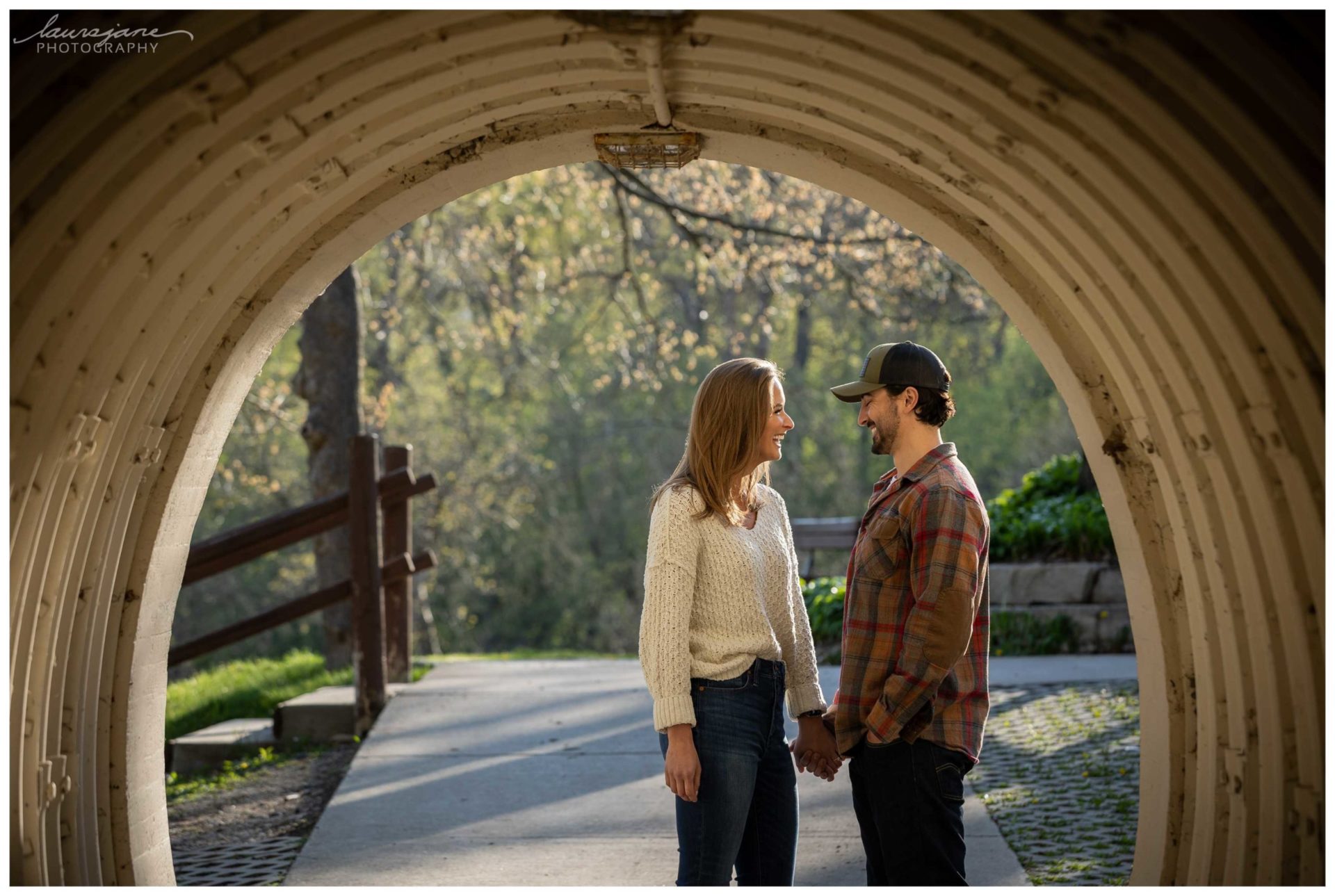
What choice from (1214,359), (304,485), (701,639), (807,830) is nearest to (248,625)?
(807,830)

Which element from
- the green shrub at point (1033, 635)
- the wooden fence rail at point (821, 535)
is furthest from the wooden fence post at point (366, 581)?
the wooden fence rail at point (821, 535)

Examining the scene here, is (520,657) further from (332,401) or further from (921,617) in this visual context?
(921,617)

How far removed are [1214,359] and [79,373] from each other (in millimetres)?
2700

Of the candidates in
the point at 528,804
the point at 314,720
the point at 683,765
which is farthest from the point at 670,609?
the point at 314,720

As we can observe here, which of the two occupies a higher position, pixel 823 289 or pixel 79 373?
pixel 823 289

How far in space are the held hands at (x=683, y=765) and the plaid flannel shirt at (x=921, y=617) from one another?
20.4 inches

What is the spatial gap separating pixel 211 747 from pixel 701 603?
524cm

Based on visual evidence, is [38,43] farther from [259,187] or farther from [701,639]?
[701,639]

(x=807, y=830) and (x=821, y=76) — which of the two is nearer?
(x=821, y=76)

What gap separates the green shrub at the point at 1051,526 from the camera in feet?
34.5

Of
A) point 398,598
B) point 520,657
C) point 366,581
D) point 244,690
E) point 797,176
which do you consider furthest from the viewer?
point 520,657

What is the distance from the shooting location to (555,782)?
258 inches

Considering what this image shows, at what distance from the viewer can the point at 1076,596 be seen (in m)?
10.2

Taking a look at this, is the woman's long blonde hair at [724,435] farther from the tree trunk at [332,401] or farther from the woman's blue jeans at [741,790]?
the tree trunk at [332,401]
